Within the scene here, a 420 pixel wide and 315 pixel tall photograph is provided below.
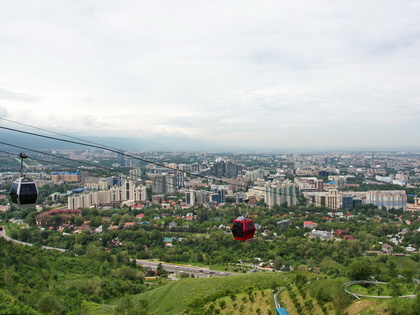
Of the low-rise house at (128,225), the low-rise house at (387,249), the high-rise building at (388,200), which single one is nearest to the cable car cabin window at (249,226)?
the low-rise house at (387,249)

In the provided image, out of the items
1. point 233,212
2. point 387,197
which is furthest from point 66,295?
point 387,197

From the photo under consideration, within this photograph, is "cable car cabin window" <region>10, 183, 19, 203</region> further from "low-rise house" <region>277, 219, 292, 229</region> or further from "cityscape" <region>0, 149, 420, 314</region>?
"low-rise house" <region>277, 219, 292, 229</region>

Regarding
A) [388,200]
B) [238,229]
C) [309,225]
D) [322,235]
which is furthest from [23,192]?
[388,200]

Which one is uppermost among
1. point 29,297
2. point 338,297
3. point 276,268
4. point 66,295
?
point 338,297

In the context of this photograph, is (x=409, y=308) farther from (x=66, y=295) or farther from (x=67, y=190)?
(x=67, y=190)

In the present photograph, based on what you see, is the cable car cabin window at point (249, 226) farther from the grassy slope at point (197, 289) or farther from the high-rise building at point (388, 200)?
the high-rise building at point (388, 200)

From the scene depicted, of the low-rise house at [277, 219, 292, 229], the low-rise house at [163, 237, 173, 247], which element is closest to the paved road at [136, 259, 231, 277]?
the low-rise house at [163, 237, 173, 247]

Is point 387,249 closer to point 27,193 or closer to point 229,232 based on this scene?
point 229,232
